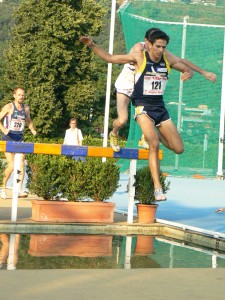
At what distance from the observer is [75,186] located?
45.6 ft

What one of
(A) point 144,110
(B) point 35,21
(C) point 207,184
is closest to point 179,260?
(A) point 144,110

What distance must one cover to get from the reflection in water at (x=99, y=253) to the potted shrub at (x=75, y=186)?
845mm

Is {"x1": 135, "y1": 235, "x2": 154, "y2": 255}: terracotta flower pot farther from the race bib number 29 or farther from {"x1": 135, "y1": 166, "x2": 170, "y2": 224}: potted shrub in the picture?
the race bib number 29

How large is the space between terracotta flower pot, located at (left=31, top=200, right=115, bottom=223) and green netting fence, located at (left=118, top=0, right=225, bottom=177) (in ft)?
48.7

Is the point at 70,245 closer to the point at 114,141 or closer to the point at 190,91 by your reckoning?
the point at 114,141

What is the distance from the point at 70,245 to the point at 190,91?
1825 cm

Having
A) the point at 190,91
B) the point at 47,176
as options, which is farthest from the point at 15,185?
the point at 190,91

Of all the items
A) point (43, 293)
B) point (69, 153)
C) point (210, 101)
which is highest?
point (210, 101)

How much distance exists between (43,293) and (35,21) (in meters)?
46.0

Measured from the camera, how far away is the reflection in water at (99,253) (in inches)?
385

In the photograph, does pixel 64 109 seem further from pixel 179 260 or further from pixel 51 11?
pixel 179 260

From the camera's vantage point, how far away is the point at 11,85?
52812 mm

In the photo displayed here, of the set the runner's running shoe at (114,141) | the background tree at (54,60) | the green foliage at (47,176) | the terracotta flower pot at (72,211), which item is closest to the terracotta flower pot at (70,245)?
the terracotta flower pot at (72,211)

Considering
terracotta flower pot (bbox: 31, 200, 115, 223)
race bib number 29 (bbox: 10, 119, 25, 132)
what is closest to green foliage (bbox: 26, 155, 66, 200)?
terracotta flower pot (bbox: 31, 200, 115, 223)
